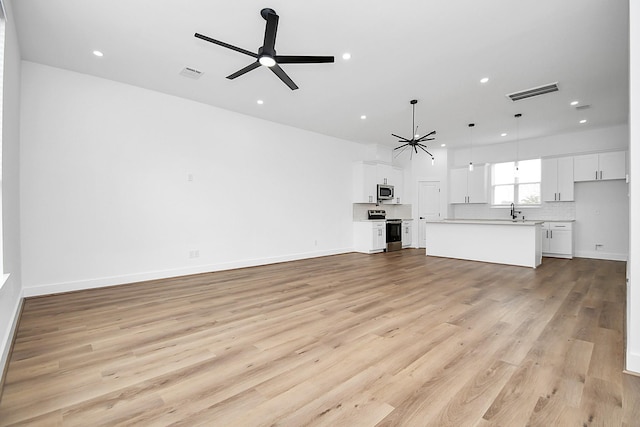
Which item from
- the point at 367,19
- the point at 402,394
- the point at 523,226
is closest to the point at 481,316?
the point at 402,394

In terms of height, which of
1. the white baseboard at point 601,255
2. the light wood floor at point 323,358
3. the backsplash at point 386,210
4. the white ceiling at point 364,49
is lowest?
the light wood floor at point 323,358

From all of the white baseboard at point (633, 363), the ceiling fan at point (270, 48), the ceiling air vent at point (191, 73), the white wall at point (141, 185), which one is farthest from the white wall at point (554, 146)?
the ceiling air vent at point (191, 73)

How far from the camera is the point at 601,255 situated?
6.82 metres

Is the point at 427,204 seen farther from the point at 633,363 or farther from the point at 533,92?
the point at 633,363

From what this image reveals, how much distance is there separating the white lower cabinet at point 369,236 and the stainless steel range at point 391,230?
17 cm

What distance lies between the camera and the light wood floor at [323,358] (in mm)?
1627

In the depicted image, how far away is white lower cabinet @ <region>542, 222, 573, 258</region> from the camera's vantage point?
6879 millimetres

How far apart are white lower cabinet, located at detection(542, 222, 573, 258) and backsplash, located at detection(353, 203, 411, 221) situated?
3.53 meters

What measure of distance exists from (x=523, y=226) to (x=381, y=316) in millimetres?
4485

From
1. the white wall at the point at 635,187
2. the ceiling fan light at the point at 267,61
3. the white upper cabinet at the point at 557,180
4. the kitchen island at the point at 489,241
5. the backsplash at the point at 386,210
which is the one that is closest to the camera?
the white wall at the point at 635,187

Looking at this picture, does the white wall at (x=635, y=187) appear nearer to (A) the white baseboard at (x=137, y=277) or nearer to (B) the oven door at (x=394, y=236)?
(A) the white baseboard at (x=137, y=277)

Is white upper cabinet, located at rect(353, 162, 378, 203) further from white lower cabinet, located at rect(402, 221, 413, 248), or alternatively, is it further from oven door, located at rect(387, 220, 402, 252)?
white lower cabinet, located at rect(402, 221, 413, 248)

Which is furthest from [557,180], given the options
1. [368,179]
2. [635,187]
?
[635,187]

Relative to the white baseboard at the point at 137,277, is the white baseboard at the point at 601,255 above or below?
above
